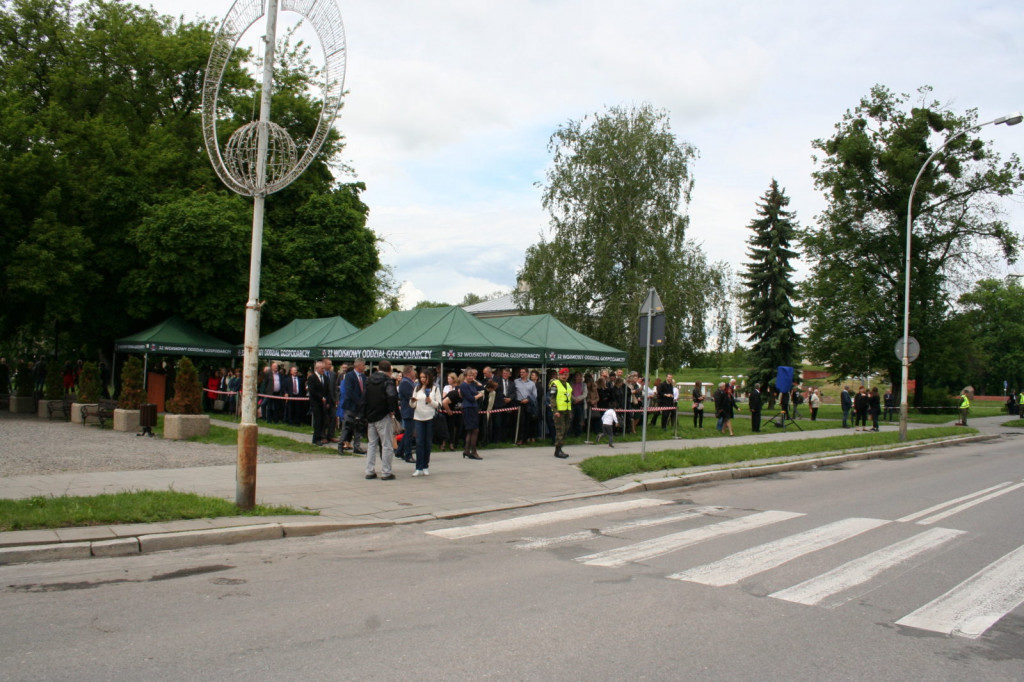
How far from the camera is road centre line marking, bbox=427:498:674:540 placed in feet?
28.1

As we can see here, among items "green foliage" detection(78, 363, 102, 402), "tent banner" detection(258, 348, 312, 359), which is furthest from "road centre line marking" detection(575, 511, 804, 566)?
"green foliage" detection(78, 363, 102, 402)

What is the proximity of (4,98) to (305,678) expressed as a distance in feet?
87.9

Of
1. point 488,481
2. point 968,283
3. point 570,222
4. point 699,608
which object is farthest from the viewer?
point 968,283

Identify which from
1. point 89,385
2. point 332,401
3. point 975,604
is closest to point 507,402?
point 332,401

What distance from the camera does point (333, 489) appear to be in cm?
1096

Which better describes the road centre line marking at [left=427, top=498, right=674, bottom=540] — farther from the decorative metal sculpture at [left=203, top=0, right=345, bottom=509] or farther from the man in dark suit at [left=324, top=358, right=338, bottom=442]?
the man in dark suit at [left=324, top=358, right=338, bottom=442]

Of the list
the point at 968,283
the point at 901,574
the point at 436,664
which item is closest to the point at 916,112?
the point at 968,283

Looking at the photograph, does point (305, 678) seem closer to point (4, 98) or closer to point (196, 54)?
point (4, 98)

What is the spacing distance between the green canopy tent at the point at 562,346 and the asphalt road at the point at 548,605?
9992 millimetres

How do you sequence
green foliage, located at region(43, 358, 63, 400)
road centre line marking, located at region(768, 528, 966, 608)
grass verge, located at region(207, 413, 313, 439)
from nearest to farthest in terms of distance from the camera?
road centre line marking, located at region(768, 528, 966, 608)
grass verge, located at region(207, 413, 313, 439)
green foliage, located at region(43, 358, 63, 400)

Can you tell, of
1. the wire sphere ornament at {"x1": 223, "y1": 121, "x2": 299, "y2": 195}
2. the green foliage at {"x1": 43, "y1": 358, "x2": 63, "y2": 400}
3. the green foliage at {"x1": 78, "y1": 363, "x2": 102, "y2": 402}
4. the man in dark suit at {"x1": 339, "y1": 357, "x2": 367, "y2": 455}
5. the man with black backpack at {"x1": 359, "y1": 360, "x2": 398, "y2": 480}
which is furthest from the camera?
the green foliage at {"x1": 43, "y1": 358, "x2": 63, "y2": 400}

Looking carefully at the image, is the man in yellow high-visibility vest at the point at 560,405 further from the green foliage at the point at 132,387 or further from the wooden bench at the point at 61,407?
the wooden bench at the point at 61,407

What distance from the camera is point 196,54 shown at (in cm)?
3123

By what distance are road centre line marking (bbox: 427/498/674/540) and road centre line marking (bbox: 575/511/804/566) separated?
1.48 meters
